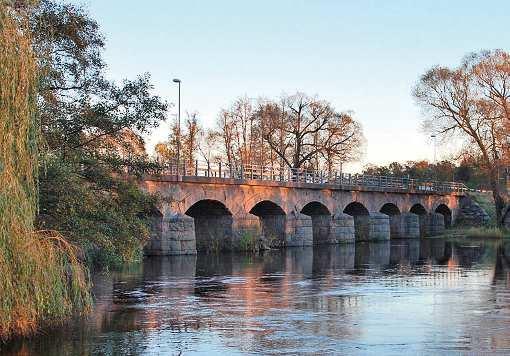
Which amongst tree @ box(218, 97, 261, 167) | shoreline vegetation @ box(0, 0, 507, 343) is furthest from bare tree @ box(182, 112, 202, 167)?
shoreline vegetation @ box(0, 0, 507, 343)

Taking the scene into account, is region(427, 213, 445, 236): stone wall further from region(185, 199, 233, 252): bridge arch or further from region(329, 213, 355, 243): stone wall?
region(185, 199, 233, 252): bridge arch

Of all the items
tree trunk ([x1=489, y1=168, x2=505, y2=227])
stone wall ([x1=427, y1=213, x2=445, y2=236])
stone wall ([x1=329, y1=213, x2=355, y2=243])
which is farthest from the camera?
stone wall ([x1=427, y1=213, x2=445, y2=236])

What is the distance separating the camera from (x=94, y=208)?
60.5 feet

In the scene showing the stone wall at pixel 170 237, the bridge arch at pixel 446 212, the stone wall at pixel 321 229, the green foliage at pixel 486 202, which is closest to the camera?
the stone wall at pixel 170 237

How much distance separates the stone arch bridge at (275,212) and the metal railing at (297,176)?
177mm

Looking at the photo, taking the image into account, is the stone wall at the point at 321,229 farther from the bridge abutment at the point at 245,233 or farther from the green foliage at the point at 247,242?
the green foliage at the point at 247,242

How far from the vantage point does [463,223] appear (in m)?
74.1

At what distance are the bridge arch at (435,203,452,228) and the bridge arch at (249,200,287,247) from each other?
27.5m

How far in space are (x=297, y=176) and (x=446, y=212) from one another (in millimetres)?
28636

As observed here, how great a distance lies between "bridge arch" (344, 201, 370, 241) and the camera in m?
60.8

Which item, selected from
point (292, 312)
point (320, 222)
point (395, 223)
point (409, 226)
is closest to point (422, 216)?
point (409, 226)

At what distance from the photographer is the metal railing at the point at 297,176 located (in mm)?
43750

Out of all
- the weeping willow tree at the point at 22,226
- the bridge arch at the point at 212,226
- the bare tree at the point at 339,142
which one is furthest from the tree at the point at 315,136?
the weeping willow tree at the point at 22,226

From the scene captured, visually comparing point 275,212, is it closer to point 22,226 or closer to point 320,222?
point 320,222
